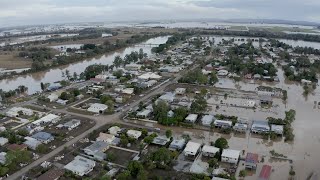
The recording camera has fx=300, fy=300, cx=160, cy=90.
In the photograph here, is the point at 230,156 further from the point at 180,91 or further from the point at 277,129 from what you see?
the point at 180,91

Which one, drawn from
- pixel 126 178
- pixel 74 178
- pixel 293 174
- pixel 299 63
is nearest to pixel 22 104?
pixel 74 178

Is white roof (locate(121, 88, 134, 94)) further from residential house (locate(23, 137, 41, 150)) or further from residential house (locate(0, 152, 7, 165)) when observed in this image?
residential house (locate(0, 152, 7, 165))

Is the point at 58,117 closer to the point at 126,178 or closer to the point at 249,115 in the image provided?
the point at 126,178

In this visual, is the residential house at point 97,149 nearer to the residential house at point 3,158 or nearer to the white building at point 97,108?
the residential house at point 3,158

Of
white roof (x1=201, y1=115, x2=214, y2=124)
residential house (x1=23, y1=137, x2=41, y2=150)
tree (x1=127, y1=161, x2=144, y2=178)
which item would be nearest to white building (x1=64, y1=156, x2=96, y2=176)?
tree (x1=127, y1=161, x2=144, y2=178)

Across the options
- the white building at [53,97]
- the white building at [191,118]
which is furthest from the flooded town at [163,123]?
the white building at [191,118]
